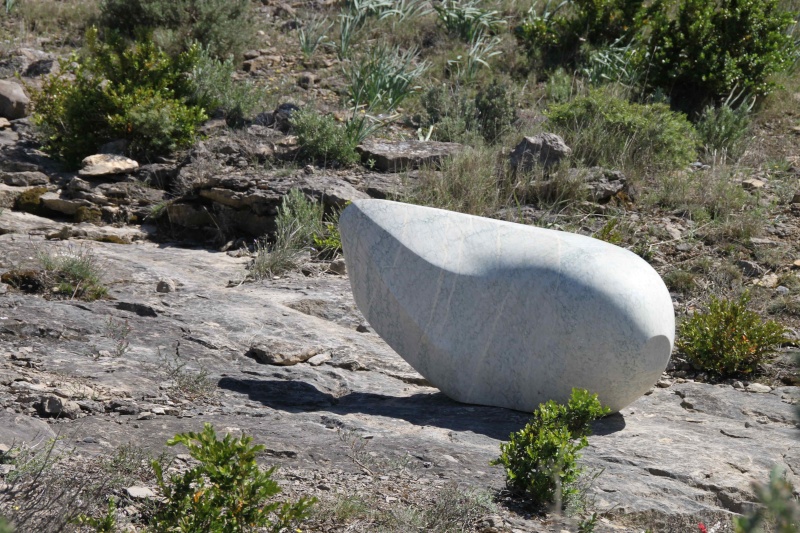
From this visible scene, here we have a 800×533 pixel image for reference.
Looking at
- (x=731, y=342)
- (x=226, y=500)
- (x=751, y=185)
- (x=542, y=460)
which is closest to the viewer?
(x=226, y=500)

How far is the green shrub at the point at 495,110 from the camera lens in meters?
10.7

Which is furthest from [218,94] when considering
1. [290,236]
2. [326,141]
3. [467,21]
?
[467,21]

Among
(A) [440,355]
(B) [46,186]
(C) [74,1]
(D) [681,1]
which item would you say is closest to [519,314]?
(A) [440,355]

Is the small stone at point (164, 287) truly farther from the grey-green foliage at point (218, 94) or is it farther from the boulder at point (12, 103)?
the boulder at point (12, 103)

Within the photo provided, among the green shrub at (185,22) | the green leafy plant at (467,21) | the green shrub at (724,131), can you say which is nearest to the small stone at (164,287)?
the green shrub at (185,22)

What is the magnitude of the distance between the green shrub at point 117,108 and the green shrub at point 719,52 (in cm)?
615

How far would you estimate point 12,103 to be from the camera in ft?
35.4

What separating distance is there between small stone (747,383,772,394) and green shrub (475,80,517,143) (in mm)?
5370

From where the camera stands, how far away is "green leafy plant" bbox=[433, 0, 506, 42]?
13664 mm

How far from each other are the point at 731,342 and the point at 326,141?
16.5 ft

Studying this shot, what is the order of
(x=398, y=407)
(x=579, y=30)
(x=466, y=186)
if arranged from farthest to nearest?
(x=579, y=30)
(x=466, y=186)
(x=398, y=407)

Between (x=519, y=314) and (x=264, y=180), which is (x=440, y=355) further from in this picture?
(x=264, y=180)

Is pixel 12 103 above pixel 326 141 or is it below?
below

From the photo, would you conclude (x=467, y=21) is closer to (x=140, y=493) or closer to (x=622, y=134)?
(x=622, y=134)
